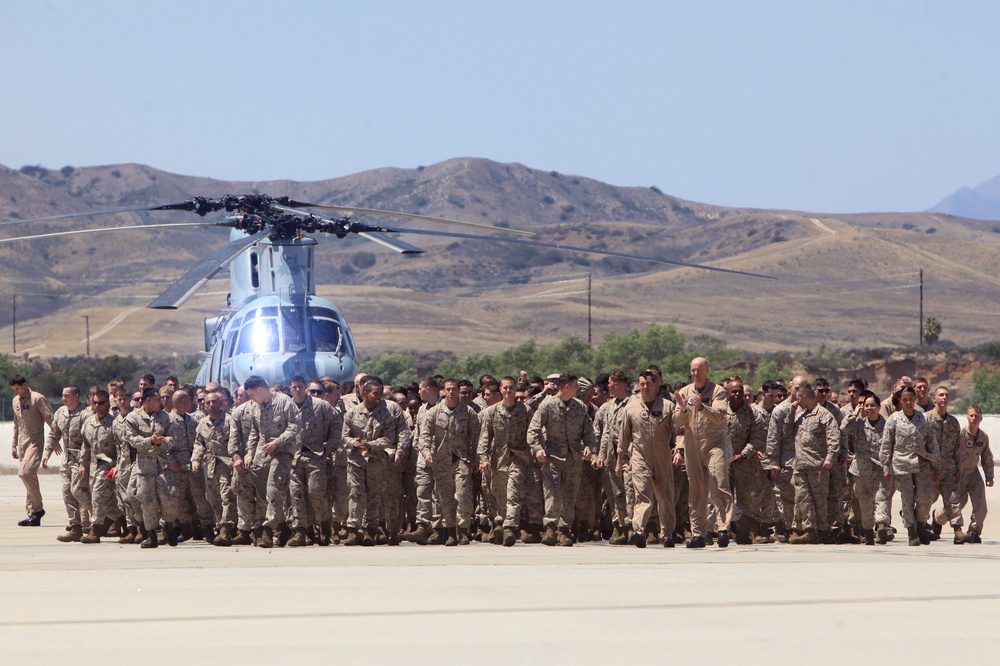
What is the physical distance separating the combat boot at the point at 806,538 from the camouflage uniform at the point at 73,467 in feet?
23.7

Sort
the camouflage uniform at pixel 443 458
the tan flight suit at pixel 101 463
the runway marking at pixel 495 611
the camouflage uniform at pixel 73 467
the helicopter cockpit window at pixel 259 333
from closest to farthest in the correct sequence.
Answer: the runway marking at pixel 495 611 → the camouflage uniform at pixel 443 458 → the tan flight suit at pixel 101 463 → the camouflage uniform at pixel 73 467 → the helicopter cockpit window at pixel 259 333

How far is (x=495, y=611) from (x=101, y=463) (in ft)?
21.0

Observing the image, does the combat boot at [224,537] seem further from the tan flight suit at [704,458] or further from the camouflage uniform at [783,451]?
the camouflage uniform at [783,451]

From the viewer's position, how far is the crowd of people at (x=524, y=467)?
480 inches

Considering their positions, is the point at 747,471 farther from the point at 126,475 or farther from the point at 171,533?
the point at 126,475

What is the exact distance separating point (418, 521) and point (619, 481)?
205 centimetres

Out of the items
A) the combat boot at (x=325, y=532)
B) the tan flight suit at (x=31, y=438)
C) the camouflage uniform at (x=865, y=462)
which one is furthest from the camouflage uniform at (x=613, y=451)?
the tan flight suit at (x=31, y=438)

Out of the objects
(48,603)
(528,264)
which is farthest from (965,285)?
(48,603)

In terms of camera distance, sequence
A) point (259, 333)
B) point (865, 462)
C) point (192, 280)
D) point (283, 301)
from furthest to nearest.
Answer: point (283, 301)
point (259, 333)
point (192, 280)
point (865, 462)

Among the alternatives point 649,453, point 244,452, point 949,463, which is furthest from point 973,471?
point 244,452

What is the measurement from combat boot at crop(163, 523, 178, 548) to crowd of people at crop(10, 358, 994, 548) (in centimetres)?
5

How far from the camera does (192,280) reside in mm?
13758

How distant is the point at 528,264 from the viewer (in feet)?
427

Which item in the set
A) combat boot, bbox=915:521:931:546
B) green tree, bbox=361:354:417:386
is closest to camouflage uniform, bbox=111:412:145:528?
combat boot, bbox=915:521:931:546
